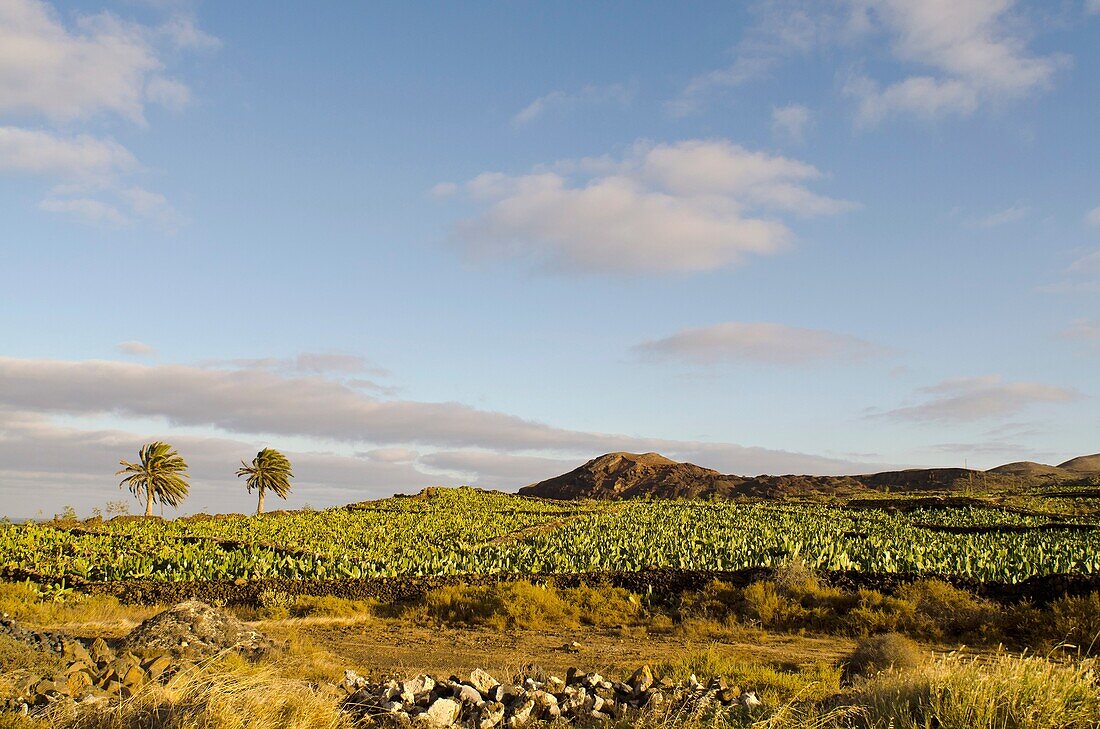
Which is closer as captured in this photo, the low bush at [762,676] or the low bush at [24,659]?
the low bush at [24,659]

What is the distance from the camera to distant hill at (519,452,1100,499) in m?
78.5

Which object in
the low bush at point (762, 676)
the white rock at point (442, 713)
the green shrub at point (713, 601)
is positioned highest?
the white rock at point (442, 713)

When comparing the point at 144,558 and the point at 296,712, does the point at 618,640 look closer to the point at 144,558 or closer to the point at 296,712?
the point at 296,712

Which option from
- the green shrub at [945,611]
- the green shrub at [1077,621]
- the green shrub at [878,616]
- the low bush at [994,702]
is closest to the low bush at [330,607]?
the green shrub at [878,616]

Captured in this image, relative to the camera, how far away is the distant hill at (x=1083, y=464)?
11307 cm

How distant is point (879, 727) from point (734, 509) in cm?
4247

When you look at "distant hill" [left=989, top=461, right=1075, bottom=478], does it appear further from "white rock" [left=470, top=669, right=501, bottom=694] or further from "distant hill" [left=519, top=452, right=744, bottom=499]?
"white rock" [left=470, top=669, right=501, bottom=694]

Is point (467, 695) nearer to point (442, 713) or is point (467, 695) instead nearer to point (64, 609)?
point (442, 713)

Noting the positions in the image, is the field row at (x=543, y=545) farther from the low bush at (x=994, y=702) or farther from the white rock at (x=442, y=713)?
the white rock at (x=442, y=713)

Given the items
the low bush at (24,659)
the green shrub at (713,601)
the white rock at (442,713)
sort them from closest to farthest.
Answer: the white rock at (442,713)
the low bush at (24,659)
the green shrub at (713,601)

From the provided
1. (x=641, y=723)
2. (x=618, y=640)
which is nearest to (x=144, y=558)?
(x=618, y=640)

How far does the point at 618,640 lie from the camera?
13.1 m

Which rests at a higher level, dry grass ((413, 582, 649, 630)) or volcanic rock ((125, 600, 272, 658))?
volcanic rock ((125, 600, 272, 658))

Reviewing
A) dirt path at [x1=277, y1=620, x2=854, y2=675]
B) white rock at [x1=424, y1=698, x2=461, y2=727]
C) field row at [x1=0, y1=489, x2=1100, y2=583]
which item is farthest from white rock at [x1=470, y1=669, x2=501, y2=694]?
field row at [x1=0, y1=489, x2=1100, y2=583]
